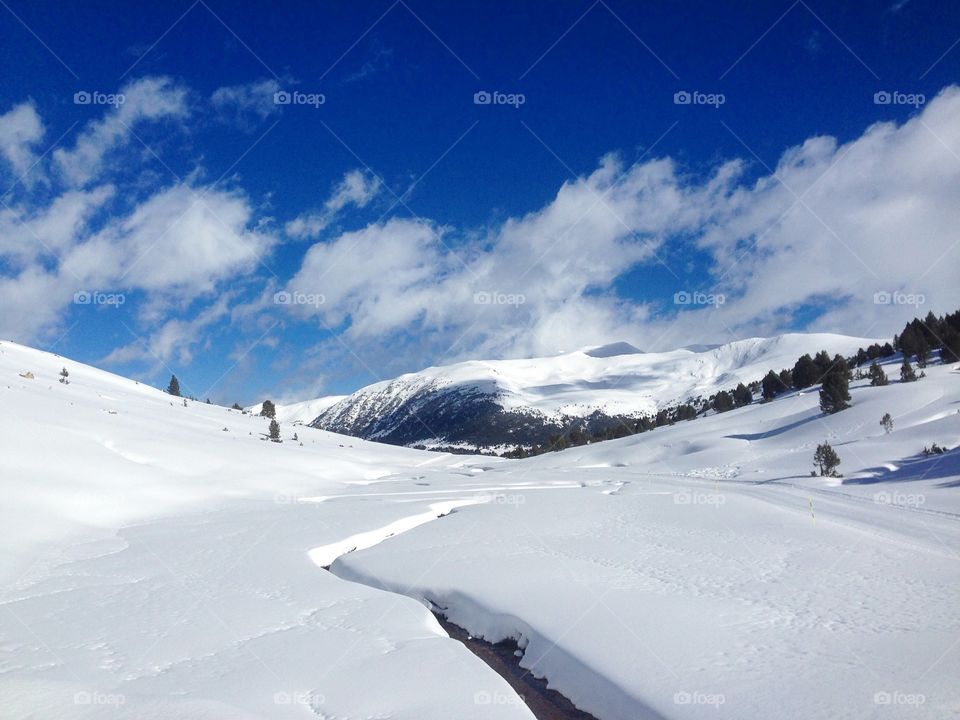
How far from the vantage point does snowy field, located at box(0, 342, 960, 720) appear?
7.09 meters

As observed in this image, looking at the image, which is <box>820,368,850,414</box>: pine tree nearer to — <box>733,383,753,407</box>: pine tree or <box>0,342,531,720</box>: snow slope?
<box>733,383,753,407</box>: pine tree

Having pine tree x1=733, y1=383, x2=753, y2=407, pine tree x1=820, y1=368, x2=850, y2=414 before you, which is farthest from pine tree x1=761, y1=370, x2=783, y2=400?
pine tree x1=820, y1=368, x2=850, y2=414

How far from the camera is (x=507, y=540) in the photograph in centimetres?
1695

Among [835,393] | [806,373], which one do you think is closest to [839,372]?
[835,393]

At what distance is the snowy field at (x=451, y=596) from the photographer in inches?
279

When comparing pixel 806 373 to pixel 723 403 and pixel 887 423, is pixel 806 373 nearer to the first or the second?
pixel 723 403

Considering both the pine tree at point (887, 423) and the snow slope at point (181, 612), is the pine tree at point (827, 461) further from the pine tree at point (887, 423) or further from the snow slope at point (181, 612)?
the snow slope at point (181, 612)

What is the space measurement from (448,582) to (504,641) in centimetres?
265

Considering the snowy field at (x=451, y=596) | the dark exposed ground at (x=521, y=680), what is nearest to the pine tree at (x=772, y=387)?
the snowy field at (x=451, y=596)

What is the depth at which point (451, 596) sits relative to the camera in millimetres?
12070

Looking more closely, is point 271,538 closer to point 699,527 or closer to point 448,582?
point 448,582

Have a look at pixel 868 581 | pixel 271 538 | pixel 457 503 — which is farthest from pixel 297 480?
pixel 868 581

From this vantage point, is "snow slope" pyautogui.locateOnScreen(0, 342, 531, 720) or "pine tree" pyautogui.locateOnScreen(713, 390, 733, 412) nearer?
"snow slope" pyautogui.locateOnScreen(0, 342, 531, 720)

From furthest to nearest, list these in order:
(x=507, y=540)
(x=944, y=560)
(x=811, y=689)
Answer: (x=507, y=540)
(x=944, y=560)
(x=811, y=689)
